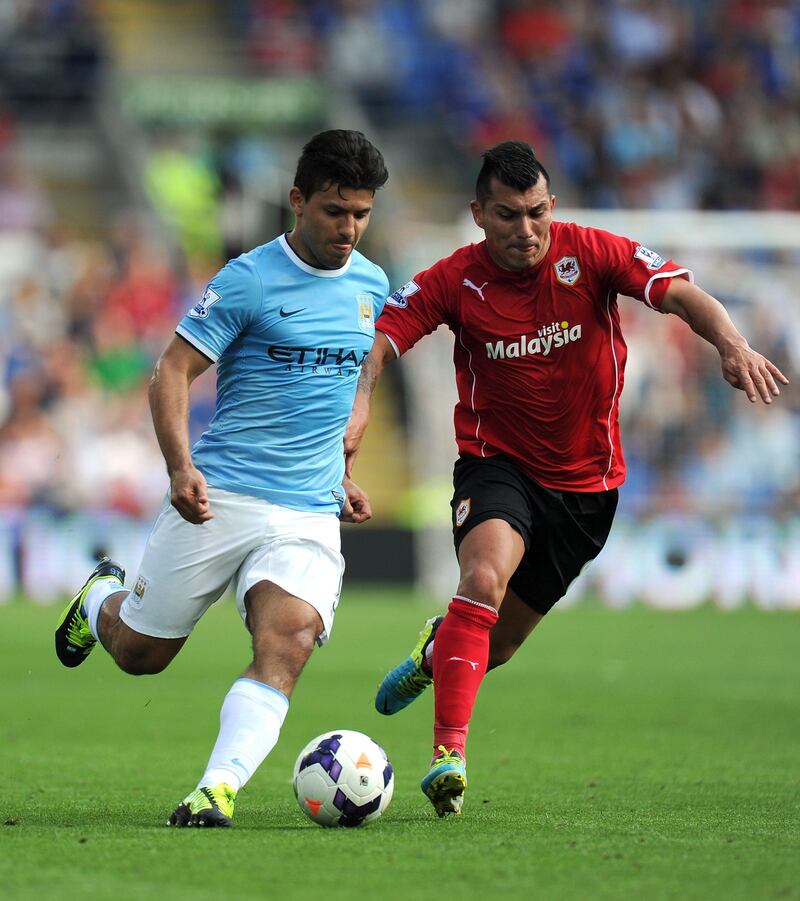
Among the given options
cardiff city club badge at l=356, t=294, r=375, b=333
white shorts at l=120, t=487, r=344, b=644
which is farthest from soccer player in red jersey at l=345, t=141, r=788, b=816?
white shorts at l=120, t=487, r=344, b=644

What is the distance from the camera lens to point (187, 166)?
21.3 m

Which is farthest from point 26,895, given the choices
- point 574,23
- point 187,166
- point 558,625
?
point 574,23

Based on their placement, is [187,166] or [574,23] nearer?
[187,166]

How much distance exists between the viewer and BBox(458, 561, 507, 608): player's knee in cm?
642

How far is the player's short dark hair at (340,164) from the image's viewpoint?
595 cm

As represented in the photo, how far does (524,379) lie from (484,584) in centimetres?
98

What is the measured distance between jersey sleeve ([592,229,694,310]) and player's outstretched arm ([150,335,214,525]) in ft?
5.79

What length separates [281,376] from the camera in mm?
6164

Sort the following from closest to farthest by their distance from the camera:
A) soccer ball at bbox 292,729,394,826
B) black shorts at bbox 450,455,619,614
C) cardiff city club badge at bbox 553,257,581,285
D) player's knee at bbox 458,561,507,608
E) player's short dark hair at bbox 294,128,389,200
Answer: soccer ball at bbox 292,729,394,826
player's short dark hair at bbox 294,128,389,200
player's knee at bbox 458,561,507,608
black shorts at bbox 450,455,619,614
cardiff city club badge at bbox 553,257,581,285

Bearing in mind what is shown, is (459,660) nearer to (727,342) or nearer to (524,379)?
(524,379)

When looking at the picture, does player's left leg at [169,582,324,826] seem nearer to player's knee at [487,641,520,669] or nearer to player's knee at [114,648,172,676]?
player's knee at [114,648,172,676]

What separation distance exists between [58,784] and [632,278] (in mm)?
3009

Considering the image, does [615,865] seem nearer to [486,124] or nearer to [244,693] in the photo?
[244,693]

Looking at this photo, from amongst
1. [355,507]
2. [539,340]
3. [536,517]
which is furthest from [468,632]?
[539,340]
